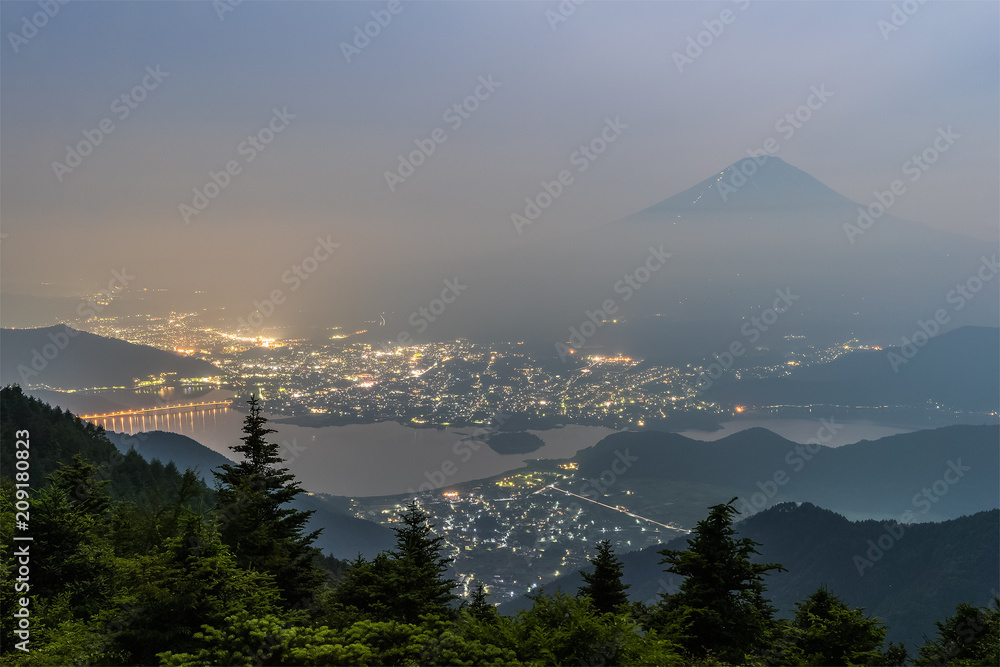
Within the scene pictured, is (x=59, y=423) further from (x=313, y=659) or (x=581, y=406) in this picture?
(x=581, y=406)

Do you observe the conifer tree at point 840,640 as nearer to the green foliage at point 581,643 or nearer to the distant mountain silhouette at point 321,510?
the green foliage at point 581,643

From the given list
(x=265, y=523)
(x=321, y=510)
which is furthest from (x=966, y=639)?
(x=321, y=510)

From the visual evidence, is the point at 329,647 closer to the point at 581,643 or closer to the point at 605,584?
the point at 581,643

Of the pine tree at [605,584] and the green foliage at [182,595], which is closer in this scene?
the green foliage at [182,595]

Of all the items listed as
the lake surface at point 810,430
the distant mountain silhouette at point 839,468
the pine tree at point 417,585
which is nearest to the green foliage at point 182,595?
the pine tree at point 417,585

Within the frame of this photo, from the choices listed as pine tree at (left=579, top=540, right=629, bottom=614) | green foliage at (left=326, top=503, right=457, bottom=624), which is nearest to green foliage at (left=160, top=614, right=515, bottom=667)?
green foliage at (left=326, top=503, right=457, bottom=624)

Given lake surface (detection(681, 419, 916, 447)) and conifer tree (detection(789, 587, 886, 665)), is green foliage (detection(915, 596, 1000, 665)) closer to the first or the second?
conifer tree (detection(789, 587, 886, 665))

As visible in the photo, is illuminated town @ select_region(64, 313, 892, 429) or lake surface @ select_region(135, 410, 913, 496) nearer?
lake surface @ select_region(135, 410, 913, 496)
